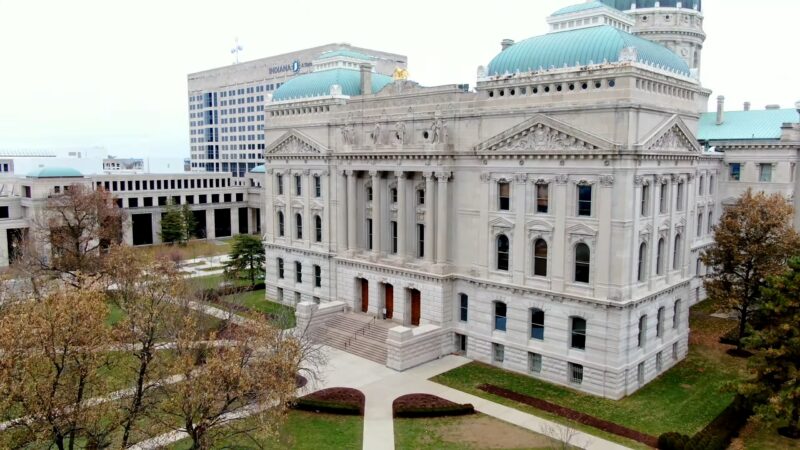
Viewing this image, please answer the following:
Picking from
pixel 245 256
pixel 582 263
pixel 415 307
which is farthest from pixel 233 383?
pixel 245 256

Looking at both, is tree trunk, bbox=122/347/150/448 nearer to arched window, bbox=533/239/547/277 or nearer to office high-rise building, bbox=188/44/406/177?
arched window, bbox=533/239/547/277

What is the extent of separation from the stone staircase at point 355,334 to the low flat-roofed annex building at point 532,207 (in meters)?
0.46

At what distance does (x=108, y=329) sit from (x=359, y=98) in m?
34.7

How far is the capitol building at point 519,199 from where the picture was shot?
4034 centimetres

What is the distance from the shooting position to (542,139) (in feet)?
139

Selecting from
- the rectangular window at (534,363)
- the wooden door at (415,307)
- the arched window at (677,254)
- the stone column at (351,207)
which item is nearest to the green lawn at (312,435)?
the rectangular window at (534,363)

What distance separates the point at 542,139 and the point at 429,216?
37.2 feet

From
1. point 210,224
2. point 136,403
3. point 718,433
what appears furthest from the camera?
point 210,224

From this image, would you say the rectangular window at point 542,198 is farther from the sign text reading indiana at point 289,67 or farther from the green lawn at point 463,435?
the sign text reading indiana at point 289,67

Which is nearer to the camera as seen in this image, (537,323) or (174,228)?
(537,323)

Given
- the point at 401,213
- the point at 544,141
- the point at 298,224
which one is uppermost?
the point at 544,141

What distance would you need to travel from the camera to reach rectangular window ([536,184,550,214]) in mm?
43000

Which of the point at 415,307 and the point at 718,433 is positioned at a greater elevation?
the point at 415,307

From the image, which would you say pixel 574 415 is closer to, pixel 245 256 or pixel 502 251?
pixel 502 251
